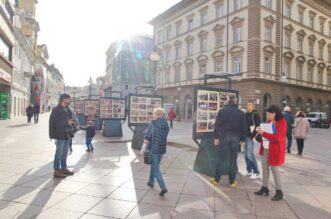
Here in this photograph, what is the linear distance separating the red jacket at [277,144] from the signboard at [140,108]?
22.9 feet

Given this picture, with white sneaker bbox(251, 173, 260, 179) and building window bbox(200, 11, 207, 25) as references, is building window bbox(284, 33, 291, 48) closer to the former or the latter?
building window bbox(200, 11, 207, 25)

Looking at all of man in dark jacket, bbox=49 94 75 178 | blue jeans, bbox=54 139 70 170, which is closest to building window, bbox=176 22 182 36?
man in dark jacket, bbox=49 94 75 178

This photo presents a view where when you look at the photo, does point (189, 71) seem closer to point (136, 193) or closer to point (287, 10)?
point (287, 10)

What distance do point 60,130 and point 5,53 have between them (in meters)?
28.3

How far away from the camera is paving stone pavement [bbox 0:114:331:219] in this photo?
458 centimetres

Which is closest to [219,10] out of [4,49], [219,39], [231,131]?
[219,39]

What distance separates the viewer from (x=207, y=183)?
6.39m

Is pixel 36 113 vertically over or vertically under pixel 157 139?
over

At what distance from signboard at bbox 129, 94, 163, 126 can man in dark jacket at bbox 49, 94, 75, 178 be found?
4.95 metres

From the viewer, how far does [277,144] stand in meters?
5.31

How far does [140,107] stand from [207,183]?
609 centimetres

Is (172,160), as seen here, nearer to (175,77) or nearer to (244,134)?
(244,134)

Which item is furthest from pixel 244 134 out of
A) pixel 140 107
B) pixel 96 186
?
pixel 140 107

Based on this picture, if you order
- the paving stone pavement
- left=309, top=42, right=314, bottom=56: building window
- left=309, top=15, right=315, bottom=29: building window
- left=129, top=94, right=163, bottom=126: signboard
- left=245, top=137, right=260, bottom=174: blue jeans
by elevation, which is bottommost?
the paving stone pavement
